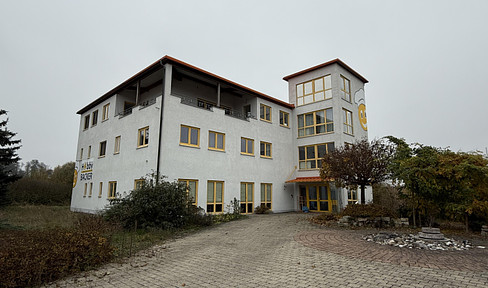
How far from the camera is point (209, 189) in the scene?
53.7 feet

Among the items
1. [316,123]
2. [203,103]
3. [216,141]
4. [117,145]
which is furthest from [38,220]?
[316,123]

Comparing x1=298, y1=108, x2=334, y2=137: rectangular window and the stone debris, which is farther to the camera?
x1=298, y1=108, x2=334, y2=137: rectangular window

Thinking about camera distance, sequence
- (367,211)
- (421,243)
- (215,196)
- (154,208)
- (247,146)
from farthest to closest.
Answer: (247,146) → (215,196) → (367,211) → (154,208) → (421,243)

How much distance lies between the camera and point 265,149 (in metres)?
20.5

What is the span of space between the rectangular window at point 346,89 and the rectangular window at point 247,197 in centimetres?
1012

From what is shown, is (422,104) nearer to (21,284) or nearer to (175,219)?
(175,219)

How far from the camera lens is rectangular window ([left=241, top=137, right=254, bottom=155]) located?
62.2ft

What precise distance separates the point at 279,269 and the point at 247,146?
45.5 ft

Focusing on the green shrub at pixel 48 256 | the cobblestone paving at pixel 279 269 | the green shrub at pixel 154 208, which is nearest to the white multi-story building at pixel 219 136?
the green shrub at pixel 154 208

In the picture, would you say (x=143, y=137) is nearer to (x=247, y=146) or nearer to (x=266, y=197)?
(x=247, y=146)

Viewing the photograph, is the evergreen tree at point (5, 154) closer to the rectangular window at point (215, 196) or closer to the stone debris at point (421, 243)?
the rectangular window at point (215, 196)

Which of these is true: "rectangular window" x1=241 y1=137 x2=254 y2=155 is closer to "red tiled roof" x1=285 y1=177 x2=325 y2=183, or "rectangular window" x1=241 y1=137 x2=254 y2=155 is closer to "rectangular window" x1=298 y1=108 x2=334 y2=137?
"red tiled roof" x1=285 y1=177 x2=325 y2=183

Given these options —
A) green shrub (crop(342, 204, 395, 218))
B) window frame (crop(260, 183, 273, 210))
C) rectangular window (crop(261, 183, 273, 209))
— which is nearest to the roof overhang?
window frame (crop(260, 183, 273, 210))

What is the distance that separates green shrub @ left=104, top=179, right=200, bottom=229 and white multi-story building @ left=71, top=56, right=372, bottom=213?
2.60 metres
